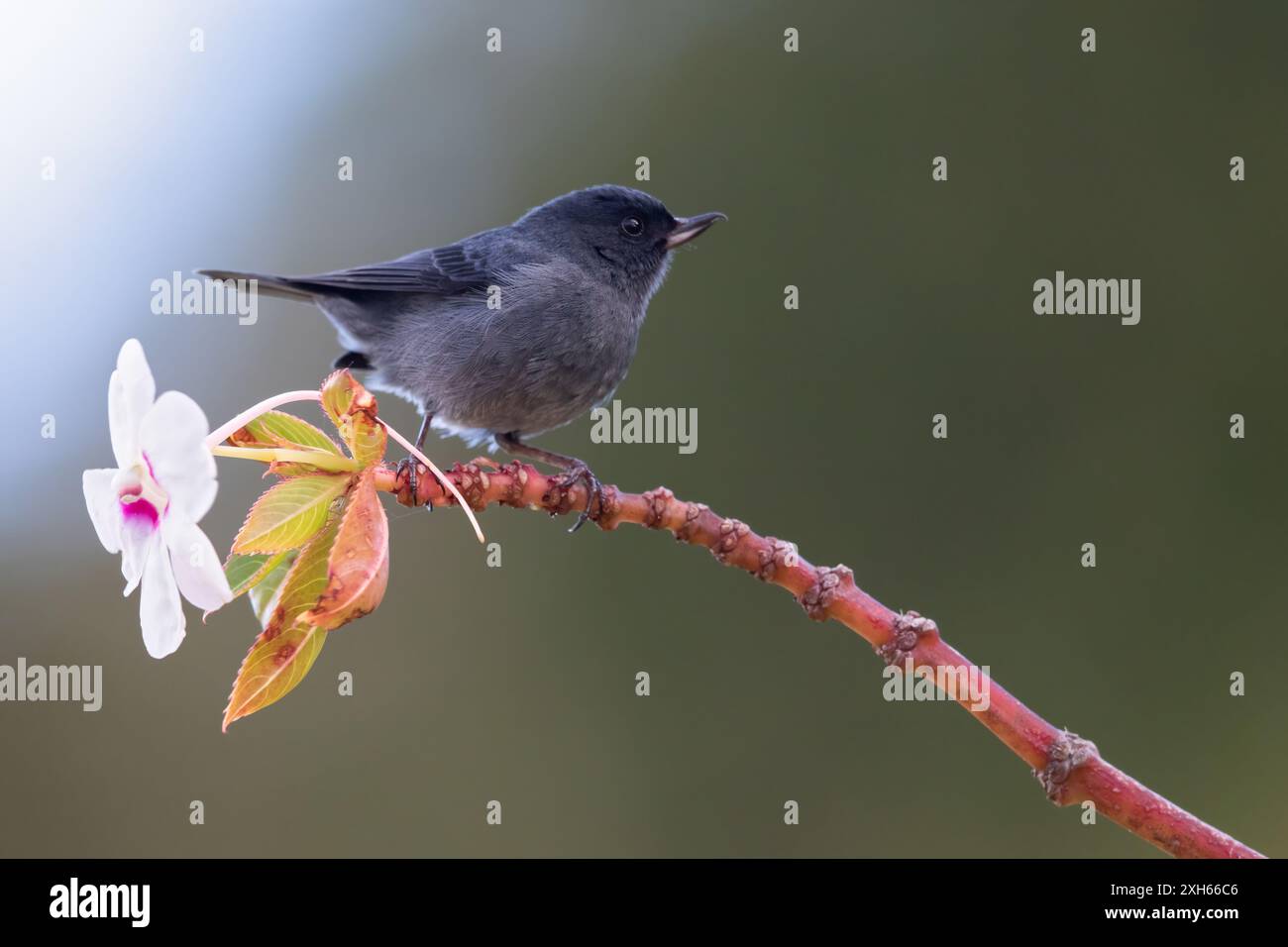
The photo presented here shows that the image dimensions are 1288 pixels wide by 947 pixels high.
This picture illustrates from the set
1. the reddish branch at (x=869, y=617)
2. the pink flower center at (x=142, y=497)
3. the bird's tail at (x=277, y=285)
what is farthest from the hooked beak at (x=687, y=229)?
the pink flower center at (x=142, y=497)

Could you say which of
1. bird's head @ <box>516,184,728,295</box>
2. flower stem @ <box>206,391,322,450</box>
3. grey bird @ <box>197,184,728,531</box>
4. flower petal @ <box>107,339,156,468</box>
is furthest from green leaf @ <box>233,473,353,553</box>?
bird's head @ <box>516,184,728,295</box>

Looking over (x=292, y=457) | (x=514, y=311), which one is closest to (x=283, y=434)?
(x=292, y=457)

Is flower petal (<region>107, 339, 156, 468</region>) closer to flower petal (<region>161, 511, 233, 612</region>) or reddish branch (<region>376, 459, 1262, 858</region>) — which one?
flower petal (<region>161, 511, 233, 612</region>)

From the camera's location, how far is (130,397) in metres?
1.44

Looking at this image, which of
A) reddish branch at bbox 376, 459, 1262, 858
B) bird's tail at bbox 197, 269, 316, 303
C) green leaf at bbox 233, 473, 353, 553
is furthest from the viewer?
bird's tail at bbox 197, 269, 316, 303

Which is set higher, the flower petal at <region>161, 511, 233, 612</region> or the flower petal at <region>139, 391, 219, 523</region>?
the flower petal at <region>139, 391, 219, 523</region>

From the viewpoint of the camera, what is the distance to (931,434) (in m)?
7.52

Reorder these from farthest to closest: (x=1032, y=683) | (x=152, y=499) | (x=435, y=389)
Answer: (x=1032, y=683), (x=435, y=389), (x=152, y=499)

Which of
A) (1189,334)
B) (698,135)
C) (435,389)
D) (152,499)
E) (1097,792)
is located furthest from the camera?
(698,135)

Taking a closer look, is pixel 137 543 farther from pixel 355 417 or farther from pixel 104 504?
pixel 355 417

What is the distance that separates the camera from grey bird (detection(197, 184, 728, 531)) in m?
4.10

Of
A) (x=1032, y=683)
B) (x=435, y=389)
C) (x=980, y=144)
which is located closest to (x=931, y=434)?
(x=1032, y=683)

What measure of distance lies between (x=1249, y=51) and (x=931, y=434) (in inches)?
147

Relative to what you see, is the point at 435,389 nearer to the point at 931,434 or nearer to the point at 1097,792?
the point at 1097,792
